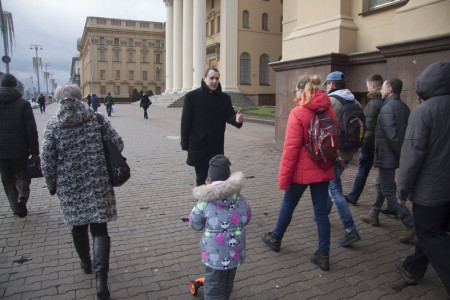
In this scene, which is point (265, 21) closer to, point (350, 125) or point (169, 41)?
point (169, 41)

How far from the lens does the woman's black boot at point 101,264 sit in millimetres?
3080

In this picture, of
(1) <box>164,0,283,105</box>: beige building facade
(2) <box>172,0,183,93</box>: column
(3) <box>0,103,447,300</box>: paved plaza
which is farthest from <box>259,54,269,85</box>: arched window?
(3) <box>0,103,447,300</box>: paved plaza

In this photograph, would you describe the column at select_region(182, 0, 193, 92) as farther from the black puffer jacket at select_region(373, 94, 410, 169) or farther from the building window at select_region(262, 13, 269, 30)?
the black puffer jacket at select_region(373, 94, 410, 169)

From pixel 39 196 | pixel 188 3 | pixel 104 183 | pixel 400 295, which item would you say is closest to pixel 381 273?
pixel 400 295

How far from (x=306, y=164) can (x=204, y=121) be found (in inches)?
57.7

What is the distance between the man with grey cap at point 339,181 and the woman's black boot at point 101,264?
2582 mm

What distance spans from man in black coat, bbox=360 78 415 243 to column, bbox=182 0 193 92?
35126mm

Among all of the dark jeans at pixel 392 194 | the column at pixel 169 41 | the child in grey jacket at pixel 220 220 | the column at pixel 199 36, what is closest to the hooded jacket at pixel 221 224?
the child in grey jacket at pixel 220 220

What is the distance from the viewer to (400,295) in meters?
3.18

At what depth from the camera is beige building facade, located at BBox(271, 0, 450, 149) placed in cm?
654

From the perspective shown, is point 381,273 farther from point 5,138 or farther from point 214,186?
point 5,138

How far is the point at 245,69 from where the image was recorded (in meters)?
38.4

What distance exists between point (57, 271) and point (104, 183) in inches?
45.4

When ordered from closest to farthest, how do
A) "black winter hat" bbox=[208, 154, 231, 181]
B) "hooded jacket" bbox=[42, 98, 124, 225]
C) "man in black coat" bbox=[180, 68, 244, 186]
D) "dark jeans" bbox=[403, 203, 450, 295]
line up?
"black winter hat" bbox=[208, 154, 231, 181]
"dark jeans" bbox=[403, 203, 450, 295]
"hooded jacket" bbox=[42, 98, 124, 225]
"man in black coat" bbox=[180, 68, 244, 186]
